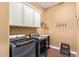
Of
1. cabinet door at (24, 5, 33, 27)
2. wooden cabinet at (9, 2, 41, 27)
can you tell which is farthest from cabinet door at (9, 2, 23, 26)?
cabinet door at (24, 5, 33, 27)

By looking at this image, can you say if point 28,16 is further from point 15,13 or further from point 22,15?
point 15,13

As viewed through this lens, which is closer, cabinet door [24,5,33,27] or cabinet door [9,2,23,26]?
cabinet door [9,2,23,26]

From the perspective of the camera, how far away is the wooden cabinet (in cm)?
189

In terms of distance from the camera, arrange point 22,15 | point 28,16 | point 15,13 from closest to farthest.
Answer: point 15,13 → point 22,15 → point 28,16

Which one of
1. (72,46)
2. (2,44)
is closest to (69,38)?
(72,46)

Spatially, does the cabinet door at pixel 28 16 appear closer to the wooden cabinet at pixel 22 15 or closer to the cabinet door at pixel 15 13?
the wooden cabinet at pixel 22 15

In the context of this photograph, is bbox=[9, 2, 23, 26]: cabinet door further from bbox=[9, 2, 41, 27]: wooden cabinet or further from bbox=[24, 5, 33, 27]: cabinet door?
bbox=[24, 5, 33, 27]: cabinet door

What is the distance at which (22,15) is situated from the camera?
7.22ft

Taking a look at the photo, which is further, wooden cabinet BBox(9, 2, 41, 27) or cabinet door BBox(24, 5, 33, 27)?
cabinet door BBox(24, 5, 33, 27)

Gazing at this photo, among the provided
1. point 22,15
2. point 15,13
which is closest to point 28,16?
point 22,15

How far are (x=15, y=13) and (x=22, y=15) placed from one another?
0.87 feet

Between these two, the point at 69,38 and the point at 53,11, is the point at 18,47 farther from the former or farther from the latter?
the point at 53,11

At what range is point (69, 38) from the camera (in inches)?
131

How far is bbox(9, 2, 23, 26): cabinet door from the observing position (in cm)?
185
